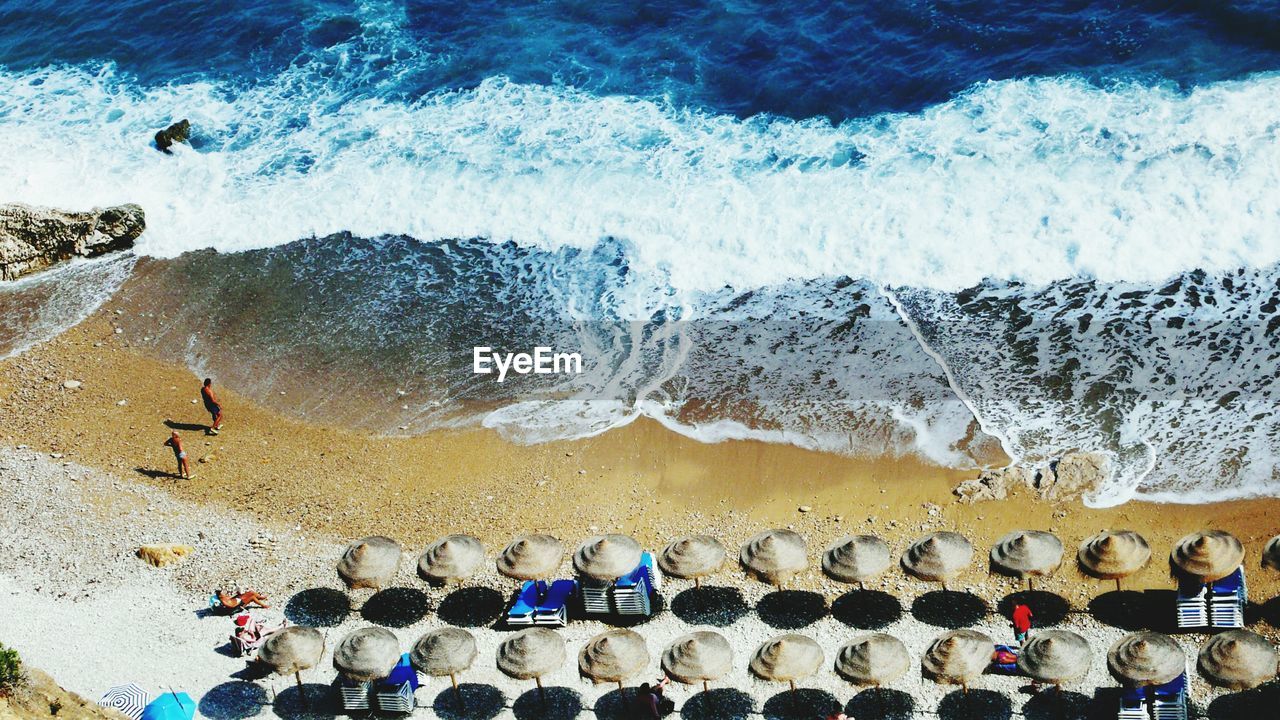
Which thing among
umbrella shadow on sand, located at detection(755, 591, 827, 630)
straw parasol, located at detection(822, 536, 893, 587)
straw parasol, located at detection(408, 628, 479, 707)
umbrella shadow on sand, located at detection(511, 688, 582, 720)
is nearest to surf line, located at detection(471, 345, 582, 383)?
umbrella shadow on sand, located at detection(755, 591, 827, 630)

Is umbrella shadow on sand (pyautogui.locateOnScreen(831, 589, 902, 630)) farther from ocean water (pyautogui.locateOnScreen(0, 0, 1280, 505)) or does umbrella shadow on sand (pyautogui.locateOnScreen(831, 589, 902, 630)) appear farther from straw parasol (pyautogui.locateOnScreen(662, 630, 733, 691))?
ocean water (pyautogui.locateOnScreen(0, 0, 1280, 505))

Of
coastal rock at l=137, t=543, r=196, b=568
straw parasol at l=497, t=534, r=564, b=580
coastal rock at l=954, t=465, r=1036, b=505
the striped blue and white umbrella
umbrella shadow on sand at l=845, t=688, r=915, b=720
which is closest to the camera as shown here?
the striped blue and white umbrella

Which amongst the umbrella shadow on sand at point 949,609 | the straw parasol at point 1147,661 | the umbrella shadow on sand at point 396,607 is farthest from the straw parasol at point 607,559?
the straw parasol at point 1147,661

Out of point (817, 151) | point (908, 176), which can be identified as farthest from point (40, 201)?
point (908, 176)

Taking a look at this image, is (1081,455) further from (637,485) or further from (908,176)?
(908,176)

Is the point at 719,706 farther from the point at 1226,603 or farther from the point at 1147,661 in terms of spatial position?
the point at 1226,603
